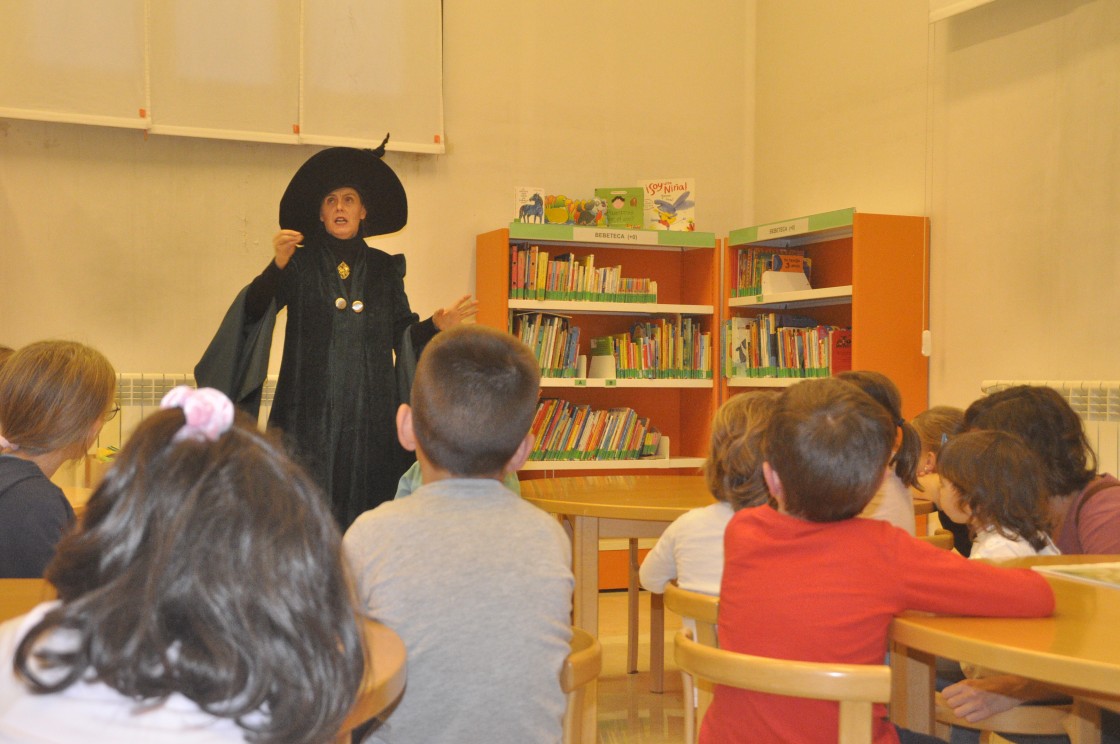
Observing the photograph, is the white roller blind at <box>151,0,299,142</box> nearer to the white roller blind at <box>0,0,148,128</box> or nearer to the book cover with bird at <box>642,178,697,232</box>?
the white roller blind at <box>0,0,148,128</box>

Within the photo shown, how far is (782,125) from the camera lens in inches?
228

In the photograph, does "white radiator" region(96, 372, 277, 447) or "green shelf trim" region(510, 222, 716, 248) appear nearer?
"white radiator" region(96, 372, 277, 447)

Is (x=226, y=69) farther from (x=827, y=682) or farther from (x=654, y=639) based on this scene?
(x=827, y=682)

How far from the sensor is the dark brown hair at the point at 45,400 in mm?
1998

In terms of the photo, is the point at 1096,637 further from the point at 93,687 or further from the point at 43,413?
the point at 43,413

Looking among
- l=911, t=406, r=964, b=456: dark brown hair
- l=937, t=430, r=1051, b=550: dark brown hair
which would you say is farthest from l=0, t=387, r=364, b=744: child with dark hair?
l=911, t=406, r=964, b=456: dark brown hair

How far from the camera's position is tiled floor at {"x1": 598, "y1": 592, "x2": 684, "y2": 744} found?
3.22 metres

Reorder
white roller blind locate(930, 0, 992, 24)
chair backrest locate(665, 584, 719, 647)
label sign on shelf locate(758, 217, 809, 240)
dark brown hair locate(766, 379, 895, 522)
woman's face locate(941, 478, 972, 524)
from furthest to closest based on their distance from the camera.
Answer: label sign on shelf locate(758, 217, 809, 240), white roller blind locate(930, 0, 992, 24), woman's face locate(941, 478, 972, 524), chair backrest locate(665, 584, 719, 647), dark brown hair locate(766, 379, 895, 522)

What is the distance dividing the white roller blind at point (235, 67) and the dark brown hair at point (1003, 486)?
12.0 feet

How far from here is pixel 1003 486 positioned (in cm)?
217

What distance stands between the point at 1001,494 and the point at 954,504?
11cm

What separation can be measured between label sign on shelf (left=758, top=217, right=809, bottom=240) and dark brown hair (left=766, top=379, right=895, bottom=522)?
11.0 feet

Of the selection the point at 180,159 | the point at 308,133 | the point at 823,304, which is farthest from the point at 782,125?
the point at 180,159

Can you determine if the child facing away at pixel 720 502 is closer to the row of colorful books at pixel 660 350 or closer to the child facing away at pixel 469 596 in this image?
the child facing away at pixel 469 596
